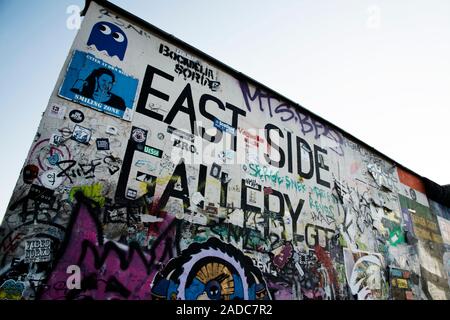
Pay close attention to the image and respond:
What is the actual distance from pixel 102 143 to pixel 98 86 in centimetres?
85

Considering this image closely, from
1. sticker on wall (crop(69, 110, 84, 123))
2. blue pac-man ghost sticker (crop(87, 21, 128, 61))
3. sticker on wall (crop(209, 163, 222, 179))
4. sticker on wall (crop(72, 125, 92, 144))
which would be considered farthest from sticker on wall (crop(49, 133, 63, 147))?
sticker on wall (crop(209, 163, 222, 179))

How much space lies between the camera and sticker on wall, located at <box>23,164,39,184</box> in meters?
2.83

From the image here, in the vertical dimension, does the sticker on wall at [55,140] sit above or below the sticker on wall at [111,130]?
below

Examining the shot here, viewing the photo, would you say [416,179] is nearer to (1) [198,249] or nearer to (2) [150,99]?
(1) [198,249]

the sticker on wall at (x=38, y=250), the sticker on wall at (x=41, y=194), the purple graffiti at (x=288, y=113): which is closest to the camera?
the sticker on wall at (x=38, y=250)

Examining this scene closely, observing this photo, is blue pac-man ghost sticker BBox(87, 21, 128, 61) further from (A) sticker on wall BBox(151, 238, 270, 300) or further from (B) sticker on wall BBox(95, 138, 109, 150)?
(A) sticker on wall BBox(151, 238, 270, 300)

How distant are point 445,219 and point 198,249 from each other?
31.9 feet

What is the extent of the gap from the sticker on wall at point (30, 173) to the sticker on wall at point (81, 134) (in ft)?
1.85

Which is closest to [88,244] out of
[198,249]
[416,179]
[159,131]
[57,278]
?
[57,278]

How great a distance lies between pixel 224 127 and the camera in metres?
4.77

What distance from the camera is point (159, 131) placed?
3951mm

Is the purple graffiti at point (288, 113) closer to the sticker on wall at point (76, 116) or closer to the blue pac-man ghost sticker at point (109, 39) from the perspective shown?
the blue pac-man ghost sticker at point (109, 39)

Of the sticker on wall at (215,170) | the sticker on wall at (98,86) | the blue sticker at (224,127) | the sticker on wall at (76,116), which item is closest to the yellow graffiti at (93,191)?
the sticker on wall at (76,116)

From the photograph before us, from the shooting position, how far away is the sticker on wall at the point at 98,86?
11.1 feet
